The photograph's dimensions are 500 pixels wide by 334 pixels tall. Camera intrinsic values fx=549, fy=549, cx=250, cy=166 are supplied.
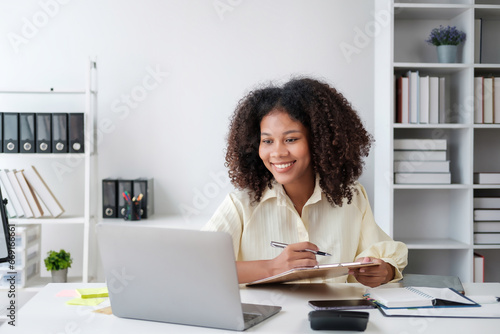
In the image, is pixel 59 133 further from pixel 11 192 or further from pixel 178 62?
pixel 178 62

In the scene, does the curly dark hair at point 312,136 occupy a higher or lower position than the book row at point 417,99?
lower

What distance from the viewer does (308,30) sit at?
3.25 m

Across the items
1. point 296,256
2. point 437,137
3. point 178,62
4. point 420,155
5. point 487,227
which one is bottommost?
point 487,227

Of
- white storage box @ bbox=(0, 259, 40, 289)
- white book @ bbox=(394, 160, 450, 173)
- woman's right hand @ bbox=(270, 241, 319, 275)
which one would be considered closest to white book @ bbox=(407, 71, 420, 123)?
white book @ bbox=(394, 160, 450, 173)

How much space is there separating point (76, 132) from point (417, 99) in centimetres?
186

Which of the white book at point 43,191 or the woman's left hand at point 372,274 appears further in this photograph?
the white book at point 43,191

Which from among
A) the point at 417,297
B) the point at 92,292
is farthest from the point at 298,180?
the point at 92,292

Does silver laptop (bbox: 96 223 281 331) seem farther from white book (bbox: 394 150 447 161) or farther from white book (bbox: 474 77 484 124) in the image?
white book (bbox: 474 77 484 124)

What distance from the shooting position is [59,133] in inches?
118

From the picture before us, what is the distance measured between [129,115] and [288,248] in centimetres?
204

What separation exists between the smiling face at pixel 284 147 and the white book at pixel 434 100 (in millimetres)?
1468

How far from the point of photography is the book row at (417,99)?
2.97 meters

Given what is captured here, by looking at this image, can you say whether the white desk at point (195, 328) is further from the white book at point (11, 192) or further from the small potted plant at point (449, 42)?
the small potted plant at point (449, 42)

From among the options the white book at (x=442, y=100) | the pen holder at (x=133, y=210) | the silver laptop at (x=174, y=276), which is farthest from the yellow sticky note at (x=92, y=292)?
the white book at (x=442, y=100)
